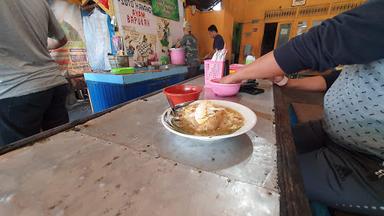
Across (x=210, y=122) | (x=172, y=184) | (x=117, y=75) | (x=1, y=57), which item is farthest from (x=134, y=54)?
(x=172, y=184)

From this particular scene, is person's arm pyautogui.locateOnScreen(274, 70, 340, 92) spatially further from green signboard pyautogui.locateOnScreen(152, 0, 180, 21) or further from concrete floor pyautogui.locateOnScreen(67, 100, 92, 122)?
concrete floor pyautogui.locateOnScreen(67, 100, 92, 122)

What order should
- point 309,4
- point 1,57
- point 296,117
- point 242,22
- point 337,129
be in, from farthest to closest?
point 242,22 < point 309,4 < point 296,117 < point 1,57 < point 337,129

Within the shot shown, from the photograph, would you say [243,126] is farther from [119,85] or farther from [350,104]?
[119,85]

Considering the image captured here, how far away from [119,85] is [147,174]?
1531 millimetres

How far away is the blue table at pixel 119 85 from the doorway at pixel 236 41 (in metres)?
3.51

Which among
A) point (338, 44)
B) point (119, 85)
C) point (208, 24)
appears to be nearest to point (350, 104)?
point (338, 44)

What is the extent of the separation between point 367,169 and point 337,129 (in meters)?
0.18

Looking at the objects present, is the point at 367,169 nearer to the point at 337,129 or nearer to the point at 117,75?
the point at 337,129

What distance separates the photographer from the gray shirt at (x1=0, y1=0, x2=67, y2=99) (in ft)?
2.96

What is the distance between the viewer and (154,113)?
30.5 inches

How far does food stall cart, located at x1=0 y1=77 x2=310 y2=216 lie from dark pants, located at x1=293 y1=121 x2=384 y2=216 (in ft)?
0.79

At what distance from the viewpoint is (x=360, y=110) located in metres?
0.63


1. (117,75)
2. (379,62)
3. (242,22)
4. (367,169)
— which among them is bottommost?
(367,169)

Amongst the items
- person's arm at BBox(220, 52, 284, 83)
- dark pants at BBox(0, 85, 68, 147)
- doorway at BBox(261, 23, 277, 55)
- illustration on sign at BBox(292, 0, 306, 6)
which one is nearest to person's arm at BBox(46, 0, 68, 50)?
dark pants at BBox(0, 85, 68, 147)
